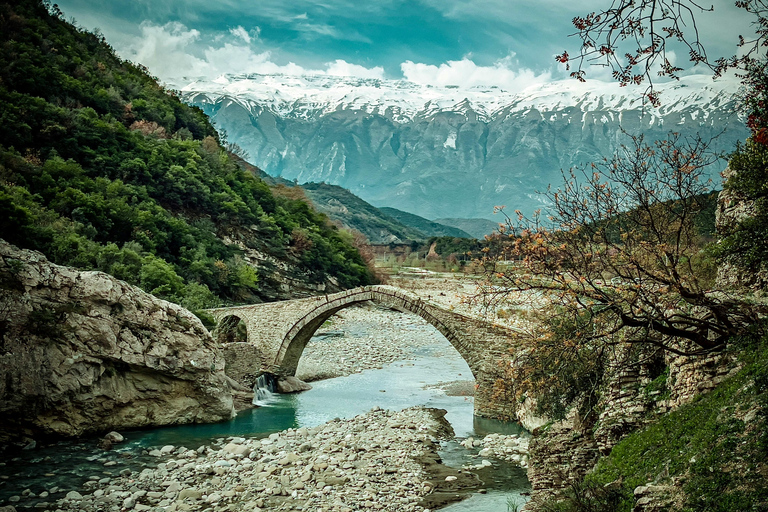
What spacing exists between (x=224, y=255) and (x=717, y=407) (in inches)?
1090

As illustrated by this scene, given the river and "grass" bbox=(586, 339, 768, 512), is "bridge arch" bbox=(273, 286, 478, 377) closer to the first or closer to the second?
the river

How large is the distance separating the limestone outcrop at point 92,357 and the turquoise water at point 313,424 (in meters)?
0.57

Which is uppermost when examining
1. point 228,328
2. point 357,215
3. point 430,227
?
point 430,227

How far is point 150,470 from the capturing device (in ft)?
35.8

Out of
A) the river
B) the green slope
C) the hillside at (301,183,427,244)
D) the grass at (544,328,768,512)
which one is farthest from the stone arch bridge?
the green slope

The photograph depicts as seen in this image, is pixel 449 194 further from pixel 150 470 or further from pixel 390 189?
pixel 150 470

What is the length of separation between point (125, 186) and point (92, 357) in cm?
1670

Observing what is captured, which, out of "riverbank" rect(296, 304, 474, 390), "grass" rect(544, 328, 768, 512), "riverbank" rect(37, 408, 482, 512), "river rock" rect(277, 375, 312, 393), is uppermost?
"grass" rect(544, 328, 768, 512)

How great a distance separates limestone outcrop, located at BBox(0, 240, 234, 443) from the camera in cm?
1247

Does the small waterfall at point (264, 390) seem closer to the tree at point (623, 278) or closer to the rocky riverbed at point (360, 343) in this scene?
the rocky riverbed at point (360, 343)

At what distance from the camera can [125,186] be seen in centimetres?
2812

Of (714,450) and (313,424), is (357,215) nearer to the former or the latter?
(313,424)

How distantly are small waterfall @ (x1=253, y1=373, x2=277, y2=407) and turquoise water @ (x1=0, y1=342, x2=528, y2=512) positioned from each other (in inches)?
15.0

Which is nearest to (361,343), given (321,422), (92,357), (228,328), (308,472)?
(228,328)
